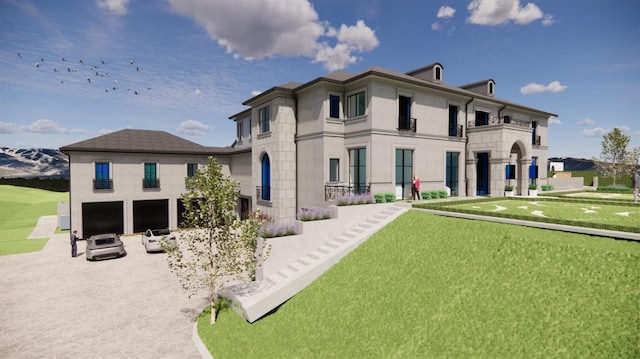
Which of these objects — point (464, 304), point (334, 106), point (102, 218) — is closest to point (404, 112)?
point (334, 106)

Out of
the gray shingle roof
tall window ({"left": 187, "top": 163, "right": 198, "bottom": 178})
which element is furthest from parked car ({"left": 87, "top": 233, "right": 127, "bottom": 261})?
tall window ({"left": 187, "top": 163, "right": 198, "bottom": 178})

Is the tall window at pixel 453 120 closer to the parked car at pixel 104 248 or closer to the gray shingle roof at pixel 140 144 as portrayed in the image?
the gray shingle roof at pixel 140 144

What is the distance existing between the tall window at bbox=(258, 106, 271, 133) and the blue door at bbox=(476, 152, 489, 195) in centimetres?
1844

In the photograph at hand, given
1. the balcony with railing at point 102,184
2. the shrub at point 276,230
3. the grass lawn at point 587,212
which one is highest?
the balcony with railing at point 102,184

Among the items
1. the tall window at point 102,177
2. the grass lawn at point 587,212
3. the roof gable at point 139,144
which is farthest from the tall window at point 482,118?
the tall window at point 102,177

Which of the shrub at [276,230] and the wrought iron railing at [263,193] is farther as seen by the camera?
the wrought iron railing at [263,193]

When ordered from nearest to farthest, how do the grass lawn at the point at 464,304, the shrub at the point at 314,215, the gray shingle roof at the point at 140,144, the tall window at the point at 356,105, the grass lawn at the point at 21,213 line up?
the grass lawn at the point at 464,304
the shrub at the point at 314,215
the tall window at the point at 356,105
the grass lawn at the point at 21,213
the gray shingle roof at the point at 140,144

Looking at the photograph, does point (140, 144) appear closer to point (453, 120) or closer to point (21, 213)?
point (21, 213)

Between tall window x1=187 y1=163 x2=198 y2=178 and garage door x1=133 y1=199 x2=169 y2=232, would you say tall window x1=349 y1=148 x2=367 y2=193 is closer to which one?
tall window x1=187 y1=163 x2=198 y2=178

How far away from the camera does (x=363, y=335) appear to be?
8.77m

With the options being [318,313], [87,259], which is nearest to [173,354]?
[318,313]

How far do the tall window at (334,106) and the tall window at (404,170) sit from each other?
4.98 m

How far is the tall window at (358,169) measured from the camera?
784 inches

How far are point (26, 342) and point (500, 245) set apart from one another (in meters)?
17.3
